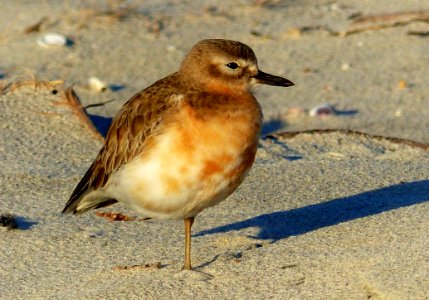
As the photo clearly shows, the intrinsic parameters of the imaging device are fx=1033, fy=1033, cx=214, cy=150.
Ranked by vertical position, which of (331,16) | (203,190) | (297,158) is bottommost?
(331,16)

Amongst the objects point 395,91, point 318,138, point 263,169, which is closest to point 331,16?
point 395,91

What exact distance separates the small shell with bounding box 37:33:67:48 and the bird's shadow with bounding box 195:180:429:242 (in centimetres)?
387

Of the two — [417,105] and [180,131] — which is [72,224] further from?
[417,105]

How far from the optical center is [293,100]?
27.6ft

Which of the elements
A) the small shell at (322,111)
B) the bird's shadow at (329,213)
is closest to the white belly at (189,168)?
the bird's shadow at (329,213)

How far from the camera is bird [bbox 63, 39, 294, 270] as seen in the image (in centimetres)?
487

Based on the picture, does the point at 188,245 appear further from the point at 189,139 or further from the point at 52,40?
the point at 52,40

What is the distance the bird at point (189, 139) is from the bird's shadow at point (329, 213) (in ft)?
1.95

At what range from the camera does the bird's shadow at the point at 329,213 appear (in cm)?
562

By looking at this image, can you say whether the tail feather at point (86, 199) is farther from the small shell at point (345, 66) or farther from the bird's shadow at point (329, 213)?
the small shell at point (345, 66)

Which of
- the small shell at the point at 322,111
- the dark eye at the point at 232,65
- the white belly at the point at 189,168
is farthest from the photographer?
the small shell at the point at 322,111

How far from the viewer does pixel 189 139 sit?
486 centimetres

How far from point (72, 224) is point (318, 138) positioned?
211 cm

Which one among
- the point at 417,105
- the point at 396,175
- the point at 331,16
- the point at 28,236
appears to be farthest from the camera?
the point at 331,16
